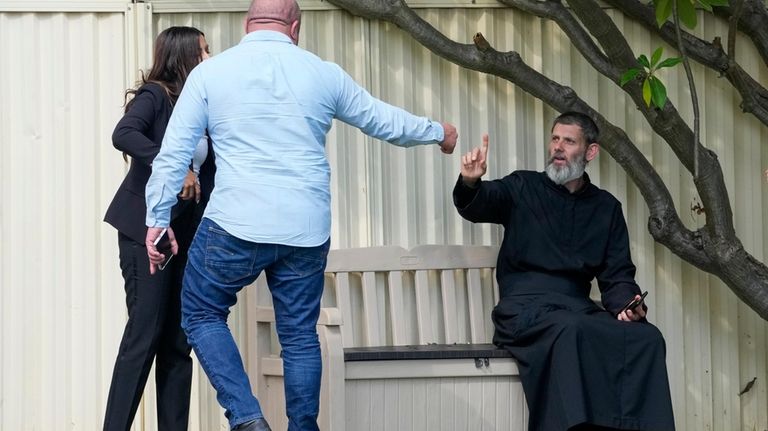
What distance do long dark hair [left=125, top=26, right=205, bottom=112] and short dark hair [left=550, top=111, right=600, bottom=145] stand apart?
181 centimetres

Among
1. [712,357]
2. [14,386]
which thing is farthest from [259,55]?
[712,357]

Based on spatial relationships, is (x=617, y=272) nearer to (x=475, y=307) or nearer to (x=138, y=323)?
(x=475, y=307)

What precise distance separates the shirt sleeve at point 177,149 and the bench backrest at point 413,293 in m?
1.52

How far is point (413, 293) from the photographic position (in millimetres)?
6414

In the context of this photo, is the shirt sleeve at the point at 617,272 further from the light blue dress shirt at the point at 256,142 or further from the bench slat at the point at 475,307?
the light blue dress shirt at the point at 256,142

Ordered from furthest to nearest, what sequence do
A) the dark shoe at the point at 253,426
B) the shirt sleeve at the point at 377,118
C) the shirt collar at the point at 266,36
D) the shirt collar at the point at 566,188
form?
1. the shirt collar at the point at 566,188
2. the shirt sleeve at the point at 377,118
3. the shirt collar at the point at 266,36
4. the dark shoe at the point at 253,426

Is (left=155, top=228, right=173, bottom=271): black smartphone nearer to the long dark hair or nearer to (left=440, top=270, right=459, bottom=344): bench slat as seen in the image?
the long dark hair

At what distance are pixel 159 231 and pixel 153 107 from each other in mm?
731

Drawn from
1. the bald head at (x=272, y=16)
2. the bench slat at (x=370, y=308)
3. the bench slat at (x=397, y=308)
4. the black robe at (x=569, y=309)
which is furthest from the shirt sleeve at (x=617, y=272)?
the bald head at (x=272, y=16)

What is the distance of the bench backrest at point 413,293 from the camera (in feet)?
20.3

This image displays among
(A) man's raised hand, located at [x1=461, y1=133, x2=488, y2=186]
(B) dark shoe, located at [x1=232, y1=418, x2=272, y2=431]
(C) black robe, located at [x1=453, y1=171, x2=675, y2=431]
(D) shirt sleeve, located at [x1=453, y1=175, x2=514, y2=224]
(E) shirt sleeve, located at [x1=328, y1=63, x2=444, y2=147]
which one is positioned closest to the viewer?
(B) dark shoe, located at [x1=232, y1=418, x2=272, y2=431]

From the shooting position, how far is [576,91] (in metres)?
6.69

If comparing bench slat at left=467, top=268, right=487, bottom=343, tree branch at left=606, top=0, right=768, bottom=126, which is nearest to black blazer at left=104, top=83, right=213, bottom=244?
bench slat at left=467, top=268, right=487, bottom=343

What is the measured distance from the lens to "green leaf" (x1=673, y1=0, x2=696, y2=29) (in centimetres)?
582
